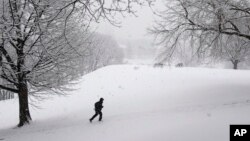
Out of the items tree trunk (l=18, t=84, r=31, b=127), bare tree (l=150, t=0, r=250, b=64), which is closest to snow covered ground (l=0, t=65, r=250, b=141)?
tree trunk (l=18, t=84, r=31, b=127)

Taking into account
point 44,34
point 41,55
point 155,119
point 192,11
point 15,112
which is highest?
point 192,11

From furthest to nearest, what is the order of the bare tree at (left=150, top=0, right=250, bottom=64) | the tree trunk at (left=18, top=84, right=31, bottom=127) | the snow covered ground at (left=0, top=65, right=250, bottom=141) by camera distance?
the tree trunk at (left=18, top=84, right=31, bottom=127), the bare tree at (left=150, top=0, right=250, bottom=64), the snow covered ground at (left=0, top=65, right=250, bottom=141)

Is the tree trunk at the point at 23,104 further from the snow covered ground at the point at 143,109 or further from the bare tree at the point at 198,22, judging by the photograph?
the bare tree at the point at 198,22

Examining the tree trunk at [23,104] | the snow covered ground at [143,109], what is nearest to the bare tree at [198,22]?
the snow covered ground at [143,109]

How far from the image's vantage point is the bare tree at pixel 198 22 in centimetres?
1298

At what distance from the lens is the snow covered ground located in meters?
9.38

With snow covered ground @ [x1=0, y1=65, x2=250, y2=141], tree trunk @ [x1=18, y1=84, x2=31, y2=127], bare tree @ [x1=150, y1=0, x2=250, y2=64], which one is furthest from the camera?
tree trunk @ [x1=18, y1=84, x2=31, y2=127]

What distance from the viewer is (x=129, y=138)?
29.4 ft

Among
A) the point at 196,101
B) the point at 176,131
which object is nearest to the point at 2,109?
the point at 196,101

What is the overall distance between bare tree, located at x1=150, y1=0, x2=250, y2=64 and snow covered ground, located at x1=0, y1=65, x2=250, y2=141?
120 inches

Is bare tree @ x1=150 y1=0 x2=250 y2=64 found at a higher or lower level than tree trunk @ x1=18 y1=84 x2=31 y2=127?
higher

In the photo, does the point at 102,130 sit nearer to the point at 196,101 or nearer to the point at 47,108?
the point at 196,101

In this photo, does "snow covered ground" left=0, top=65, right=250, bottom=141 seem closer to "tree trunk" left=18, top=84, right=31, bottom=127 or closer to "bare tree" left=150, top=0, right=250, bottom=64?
"tree trunk" left=18, top=84, right=31, bottom=127

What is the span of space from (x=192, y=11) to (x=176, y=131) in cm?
754
